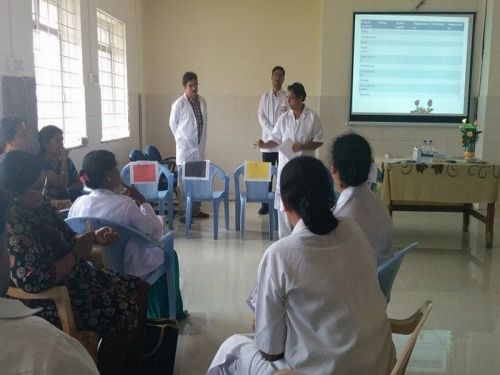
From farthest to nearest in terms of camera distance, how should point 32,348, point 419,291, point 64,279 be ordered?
point 419,291
point 64,279
point 32,348

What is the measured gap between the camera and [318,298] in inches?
57.7

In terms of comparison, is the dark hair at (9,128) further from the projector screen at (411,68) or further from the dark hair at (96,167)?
the projector screen at (411,68)

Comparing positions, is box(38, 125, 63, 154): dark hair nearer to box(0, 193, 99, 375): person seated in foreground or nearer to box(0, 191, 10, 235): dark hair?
box(0, 191, 10, 235): dark hair

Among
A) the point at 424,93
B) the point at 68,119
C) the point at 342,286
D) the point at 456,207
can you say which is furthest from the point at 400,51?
the point at 342,286

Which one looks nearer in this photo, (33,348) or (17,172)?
(33,348)

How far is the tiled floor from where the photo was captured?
284 cm

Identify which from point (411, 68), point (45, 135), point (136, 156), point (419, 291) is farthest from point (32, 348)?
point (411, 68)

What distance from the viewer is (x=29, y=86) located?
12.4 feet

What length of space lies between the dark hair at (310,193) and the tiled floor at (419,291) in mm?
1427

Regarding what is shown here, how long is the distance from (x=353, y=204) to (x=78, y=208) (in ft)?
4.60

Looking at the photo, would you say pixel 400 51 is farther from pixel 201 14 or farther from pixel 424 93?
pixel 201 14

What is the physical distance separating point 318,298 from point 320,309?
3 centimetres

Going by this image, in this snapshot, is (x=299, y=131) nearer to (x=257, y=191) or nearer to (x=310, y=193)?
(x=257, y=191)

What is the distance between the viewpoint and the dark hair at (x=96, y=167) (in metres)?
2.70
